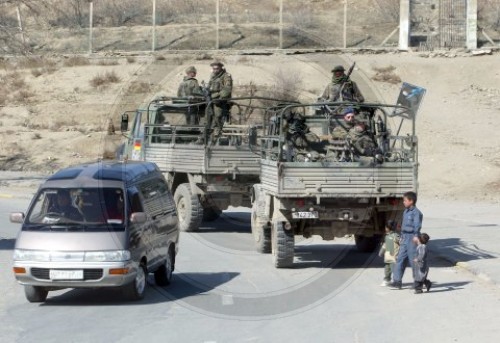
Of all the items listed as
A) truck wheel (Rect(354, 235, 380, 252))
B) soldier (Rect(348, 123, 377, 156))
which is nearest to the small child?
soldier (Rect(348, 123, 377, 156))

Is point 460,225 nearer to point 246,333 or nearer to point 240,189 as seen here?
point 240,189

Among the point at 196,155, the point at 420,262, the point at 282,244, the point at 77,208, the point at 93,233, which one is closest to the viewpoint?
the point at 93,233

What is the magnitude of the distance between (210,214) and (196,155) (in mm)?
3165

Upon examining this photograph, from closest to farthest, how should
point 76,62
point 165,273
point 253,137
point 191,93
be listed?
point 165,273 → point 253,137 → point 191,93 → point 76,62

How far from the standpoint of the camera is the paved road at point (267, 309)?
10.7 meters

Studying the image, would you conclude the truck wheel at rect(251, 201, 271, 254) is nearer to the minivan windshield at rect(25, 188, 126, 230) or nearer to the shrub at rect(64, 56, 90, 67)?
the minivan windshield at rect(25, 188, 126, 230)

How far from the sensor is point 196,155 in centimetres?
2047

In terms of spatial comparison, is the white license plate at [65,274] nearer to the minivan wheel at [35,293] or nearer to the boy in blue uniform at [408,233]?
the minivan wheel at [35,293]

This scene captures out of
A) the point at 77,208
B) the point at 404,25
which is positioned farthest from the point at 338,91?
the point at 404,25

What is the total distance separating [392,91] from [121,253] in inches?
1176

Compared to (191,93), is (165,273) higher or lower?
lower

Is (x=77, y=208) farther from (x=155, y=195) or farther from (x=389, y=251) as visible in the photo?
(x=389, y=251)

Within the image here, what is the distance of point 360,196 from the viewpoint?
15195 millimetres

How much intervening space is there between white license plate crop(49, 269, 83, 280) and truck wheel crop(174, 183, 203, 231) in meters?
8.58
